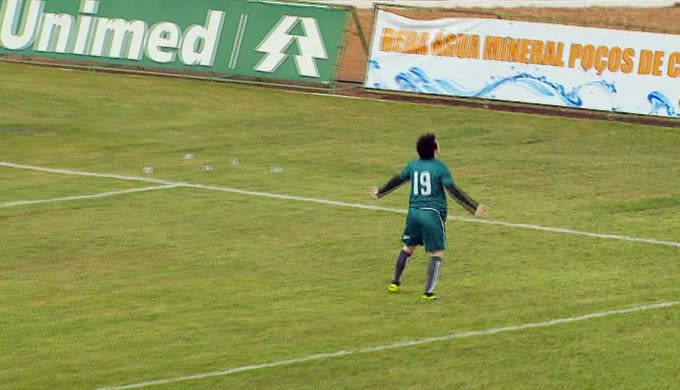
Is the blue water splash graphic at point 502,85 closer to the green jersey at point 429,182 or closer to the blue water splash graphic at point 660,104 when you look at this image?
the blue water splash graphic at point 660,104

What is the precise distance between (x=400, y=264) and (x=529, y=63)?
52.6 feet

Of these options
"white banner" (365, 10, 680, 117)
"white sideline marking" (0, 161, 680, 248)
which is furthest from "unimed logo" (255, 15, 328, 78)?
"white sideline marking" (0, 161, 680, 248)

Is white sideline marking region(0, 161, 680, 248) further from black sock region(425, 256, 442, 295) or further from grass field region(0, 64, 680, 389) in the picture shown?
black sock region(425, 256, 442, 295)

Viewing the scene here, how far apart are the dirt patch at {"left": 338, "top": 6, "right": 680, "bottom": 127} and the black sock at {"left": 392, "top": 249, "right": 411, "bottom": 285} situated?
15.8m

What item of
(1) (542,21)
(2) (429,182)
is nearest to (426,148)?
(2) (429,182)

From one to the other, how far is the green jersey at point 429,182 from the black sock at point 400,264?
24.3 inches

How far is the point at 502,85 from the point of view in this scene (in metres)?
33.7

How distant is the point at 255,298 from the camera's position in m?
17.8

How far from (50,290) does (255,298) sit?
245 cm

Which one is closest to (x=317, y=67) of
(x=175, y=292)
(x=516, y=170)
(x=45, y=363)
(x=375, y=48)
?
(x=375, y=48)

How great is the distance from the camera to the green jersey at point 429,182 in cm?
1762

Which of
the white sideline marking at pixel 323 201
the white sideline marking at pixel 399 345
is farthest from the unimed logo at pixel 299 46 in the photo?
the white sideline marking at pixel 399 345

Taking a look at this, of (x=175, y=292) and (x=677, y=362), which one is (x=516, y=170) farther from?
(x=677, y=362)

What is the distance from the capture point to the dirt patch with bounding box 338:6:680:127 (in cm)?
3319
